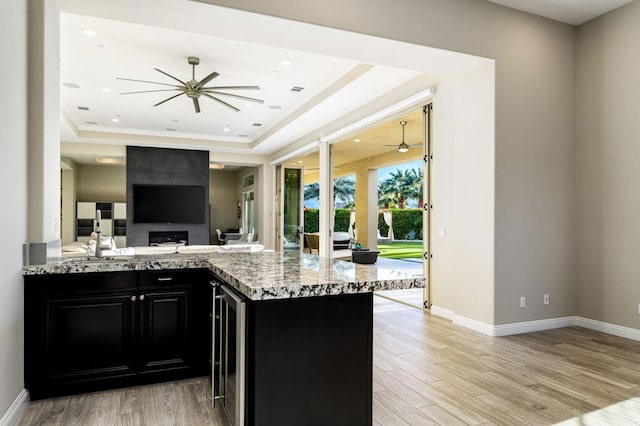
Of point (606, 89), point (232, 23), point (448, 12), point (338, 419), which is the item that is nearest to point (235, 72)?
point (232, 23)

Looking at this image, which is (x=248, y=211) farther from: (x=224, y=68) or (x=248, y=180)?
(x=224, y=68)

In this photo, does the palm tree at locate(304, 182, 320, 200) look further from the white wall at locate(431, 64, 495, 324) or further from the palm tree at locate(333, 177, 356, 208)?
the white wall at locate(431, 64, 495, 324)

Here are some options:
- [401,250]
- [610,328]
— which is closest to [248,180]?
[401,250]

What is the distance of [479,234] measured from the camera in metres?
4.46

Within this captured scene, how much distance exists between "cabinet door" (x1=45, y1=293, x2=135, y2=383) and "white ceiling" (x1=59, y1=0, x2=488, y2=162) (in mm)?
2267

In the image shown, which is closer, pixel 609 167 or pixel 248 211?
pixel 609 167

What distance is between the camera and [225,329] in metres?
2.25

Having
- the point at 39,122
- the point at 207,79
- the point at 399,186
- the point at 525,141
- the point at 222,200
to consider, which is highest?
the point at 207,79

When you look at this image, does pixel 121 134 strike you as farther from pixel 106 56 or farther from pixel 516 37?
pixel 516 37

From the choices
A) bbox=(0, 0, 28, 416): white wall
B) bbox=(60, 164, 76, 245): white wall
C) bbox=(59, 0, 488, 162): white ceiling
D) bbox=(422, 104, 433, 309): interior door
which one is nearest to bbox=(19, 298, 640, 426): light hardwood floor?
bbox=(0, 0, 28, 416): white wall

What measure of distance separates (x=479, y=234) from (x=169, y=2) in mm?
3664

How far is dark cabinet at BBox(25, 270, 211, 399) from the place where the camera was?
2.72 meters

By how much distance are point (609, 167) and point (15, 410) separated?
5519 mm

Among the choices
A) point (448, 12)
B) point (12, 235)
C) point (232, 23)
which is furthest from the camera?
point (448, 12)
